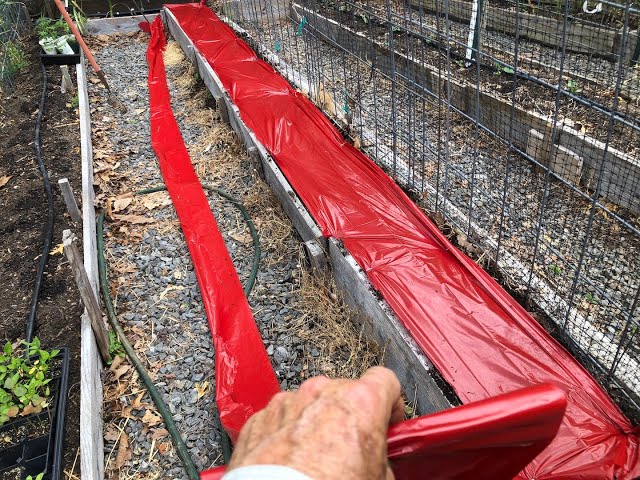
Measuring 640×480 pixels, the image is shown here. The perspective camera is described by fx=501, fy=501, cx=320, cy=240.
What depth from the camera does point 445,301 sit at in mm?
2973

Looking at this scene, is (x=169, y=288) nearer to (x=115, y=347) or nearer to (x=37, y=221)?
(x=115, y=347)

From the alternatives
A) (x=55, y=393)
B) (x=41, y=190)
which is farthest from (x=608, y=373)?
(x=41, y=190)

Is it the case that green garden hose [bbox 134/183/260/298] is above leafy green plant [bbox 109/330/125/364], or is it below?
above

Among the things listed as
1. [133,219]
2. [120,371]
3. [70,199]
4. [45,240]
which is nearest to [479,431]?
[120,371]

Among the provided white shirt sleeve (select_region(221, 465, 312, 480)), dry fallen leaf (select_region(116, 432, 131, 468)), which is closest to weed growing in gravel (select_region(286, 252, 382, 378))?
dry fallen leaf (select_region(116, 432, 131, 468))

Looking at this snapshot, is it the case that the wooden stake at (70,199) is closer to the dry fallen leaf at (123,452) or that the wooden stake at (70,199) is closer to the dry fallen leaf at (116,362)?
the dry fallen leaf at (116,362)

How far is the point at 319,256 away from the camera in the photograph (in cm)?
351

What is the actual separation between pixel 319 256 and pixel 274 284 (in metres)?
0.50

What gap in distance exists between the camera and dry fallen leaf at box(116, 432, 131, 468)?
9.04 feet

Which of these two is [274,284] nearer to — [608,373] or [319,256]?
[319,256]

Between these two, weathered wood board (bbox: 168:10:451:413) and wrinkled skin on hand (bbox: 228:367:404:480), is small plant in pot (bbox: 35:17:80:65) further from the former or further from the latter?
wrinkled skin on hand (bbox: 228:367:404:480)

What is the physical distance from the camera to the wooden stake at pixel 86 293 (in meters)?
2.74

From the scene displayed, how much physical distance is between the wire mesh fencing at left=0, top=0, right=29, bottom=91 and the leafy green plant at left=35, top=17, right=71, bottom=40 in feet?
1.11

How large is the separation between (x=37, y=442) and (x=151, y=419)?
59 cm
